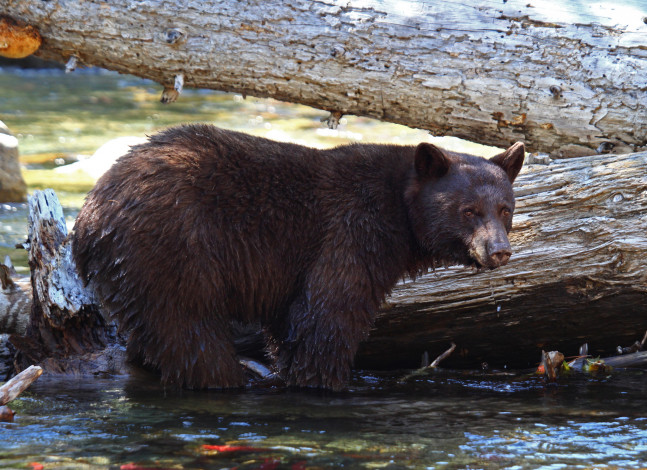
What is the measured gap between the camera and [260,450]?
5.15 metres

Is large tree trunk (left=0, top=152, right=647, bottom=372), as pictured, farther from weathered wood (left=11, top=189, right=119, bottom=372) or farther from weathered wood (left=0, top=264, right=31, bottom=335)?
weathered wood (left=0, top=264, right=31, bottom=335)

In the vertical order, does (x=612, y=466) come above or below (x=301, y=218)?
below

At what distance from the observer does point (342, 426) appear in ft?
18.8

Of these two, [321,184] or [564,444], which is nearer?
[564,444]

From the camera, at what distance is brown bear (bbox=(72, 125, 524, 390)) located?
6230mm

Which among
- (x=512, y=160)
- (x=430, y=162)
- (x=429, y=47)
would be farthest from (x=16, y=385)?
(x=429, y=47)

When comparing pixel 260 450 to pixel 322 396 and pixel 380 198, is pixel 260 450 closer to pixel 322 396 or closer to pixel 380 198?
pixel 322 396

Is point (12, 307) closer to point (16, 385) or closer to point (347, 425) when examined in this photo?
point (16, 385)

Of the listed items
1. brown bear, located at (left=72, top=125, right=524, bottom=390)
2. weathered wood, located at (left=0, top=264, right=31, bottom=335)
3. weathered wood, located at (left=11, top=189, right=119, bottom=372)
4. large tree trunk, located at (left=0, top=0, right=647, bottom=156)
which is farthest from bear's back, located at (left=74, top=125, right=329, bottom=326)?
→ large tree trunk, located at (left=0, top=0, right=647, bottom=156)

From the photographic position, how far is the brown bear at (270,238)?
20.4 feet

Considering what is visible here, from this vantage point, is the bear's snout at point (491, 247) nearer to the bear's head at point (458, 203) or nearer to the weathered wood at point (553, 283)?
the bear's head at point (458, 203)

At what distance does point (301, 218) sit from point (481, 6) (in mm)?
3107

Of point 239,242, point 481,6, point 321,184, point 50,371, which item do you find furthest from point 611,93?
point 50,371

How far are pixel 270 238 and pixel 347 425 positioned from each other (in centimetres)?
158
